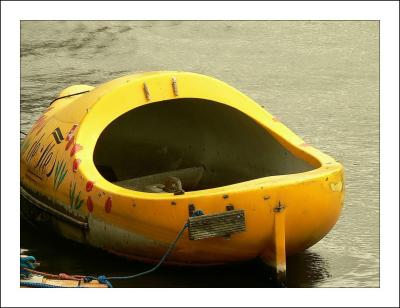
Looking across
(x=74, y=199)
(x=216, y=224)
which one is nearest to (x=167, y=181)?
(x=74, y=199)

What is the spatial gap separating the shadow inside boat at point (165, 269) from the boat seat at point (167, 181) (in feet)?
3.11

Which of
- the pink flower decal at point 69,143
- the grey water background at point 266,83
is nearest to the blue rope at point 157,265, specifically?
the grey water background at point 266,83

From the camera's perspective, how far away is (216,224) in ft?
26.7

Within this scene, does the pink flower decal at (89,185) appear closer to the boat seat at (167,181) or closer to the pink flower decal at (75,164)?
the pink flower decal at (75,164)

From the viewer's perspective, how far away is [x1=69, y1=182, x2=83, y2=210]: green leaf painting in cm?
898

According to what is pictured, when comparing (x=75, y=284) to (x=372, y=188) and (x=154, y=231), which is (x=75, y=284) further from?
(x=372, y=188)

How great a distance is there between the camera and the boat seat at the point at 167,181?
9.95 meters

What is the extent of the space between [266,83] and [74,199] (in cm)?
772

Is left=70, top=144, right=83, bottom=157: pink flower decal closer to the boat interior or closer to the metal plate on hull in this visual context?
the boat interior

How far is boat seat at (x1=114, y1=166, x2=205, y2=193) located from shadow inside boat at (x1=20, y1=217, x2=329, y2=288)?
949 millimetres

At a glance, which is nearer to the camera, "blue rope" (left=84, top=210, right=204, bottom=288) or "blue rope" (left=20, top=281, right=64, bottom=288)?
"blue rope" (left=20, top=281, right=64, bottom=288)

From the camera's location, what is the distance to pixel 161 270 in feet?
28.8

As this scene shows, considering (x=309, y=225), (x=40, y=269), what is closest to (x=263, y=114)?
(x=309, y=225)

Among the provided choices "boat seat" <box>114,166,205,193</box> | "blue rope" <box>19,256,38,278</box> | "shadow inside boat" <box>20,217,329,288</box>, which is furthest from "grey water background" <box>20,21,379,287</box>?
"boat seat" <box>114,166,205,193</box>
